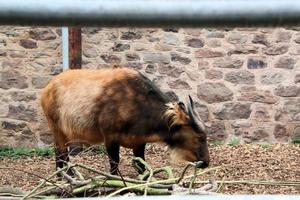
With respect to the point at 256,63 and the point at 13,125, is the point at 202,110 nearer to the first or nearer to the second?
the point at 256,63

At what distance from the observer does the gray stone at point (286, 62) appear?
35.1ft

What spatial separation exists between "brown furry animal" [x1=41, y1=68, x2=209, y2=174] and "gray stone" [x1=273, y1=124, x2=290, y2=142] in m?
2.76

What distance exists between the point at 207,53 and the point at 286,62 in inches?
46.7

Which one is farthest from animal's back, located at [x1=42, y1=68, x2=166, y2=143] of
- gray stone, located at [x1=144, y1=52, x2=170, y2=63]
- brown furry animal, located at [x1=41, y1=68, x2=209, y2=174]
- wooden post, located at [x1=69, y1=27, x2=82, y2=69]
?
gray stone, located at [x1=144, y1=52, x2=170, y2=63]

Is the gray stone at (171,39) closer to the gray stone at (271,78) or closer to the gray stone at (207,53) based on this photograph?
the gray stone at (207,53)

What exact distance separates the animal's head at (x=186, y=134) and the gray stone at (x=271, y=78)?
2823 millimetres

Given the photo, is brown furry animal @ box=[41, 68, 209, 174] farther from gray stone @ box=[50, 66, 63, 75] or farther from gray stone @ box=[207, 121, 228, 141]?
gray stone @ box=[207, 121, 228, 141]

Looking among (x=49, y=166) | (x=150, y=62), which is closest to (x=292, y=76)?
(x=150, y=62)

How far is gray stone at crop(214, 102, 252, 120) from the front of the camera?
35.5 feet

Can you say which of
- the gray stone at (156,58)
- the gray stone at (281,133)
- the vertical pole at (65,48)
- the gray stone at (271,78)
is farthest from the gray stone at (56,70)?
the gray stone at (281,133)

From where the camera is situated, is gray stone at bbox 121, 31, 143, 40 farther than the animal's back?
Yes

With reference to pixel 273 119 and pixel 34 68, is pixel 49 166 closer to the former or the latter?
pixel 34 68

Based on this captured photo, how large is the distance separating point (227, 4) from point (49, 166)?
929cm

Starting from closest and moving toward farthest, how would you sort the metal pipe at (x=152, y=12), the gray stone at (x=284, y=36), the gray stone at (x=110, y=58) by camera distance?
the metal pipe at (x=152, y=12) → the gray stone at (x=284, y=36) → the gray stone at (x=110, y=58)
